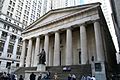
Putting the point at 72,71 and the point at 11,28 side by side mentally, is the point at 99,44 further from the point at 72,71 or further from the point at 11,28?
the point at 11,28

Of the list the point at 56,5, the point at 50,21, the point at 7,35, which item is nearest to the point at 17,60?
the point at 7,35

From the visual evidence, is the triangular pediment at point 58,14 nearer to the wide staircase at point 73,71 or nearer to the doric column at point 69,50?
the doric column at point 69,50

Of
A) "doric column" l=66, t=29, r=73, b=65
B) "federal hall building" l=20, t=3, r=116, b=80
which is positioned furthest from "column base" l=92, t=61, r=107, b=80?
"doric column" l=66, t=29, r=73, b=65

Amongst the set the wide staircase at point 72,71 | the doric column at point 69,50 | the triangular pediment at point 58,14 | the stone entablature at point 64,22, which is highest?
the triangular pediment at point 58,14

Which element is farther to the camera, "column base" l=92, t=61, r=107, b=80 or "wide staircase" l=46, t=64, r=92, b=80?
"wide staircase" l=46, t=64, r=92, b=80

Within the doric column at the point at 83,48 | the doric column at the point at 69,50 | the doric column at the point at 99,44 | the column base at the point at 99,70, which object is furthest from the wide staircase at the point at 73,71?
the doric column at the point at 69,50

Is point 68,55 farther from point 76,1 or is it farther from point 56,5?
point 76,1

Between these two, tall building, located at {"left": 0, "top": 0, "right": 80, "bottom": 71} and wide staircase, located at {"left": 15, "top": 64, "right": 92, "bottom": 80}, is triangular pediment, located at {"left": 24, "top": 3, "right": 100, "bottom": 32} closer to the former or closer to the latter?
wide staircase, located at {"left": 15, "top": 64, "right": 92, "bottom": 80}

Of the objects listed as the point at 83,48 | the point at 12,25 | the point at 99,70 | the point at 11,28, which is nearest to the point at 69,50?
the point at 83,48

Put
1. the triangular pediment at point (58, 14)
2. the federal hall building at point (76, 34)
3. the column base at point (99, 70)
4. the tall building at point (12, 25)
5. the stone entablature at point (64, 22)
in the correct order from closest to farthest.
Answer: the column base at point (99, 70), the federal hall building at point (76, 34), the stone entablature at point (64, 22), the triangular pediment at point (58, 14), the tall building at point (12, 25)

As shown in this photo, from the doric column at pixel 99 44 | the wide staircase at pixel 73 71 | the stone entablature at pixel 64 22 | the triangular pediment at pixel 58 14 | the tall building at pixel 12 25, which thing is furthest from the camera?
the tall building at pixel 12 25

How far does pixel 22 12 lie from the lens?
50281 mm

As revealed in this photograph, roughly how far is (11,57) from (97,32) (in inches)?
1276

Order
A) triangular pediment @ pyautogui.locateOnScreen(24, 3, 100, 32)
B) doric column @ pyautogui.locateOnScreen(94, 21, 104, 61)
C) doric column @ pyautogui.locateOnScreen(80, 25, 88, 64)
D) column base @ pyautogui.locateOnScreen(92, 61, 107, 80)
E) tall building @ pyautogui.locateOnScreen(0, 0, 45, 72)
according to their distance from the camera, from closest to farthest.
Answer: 1. column base @ pyautogui.locateOnScreen(92, 61, 107, 80)
2. doric column @ pyautogui.locateOnScreen(94, 21, 104, 61)
3. doric column @ pyautogui.locateOnScreen(80, 25, 88, 64)
4. triangular pediment @ pyautogui.locateOnScreen(24, 3, 100, 32)
5. tall building @ pyautogui.locateOnScreen(0, 0, 45, 72)
